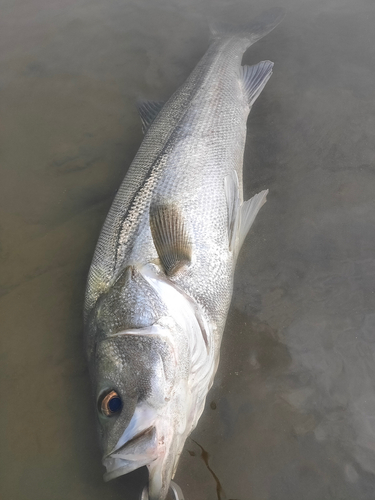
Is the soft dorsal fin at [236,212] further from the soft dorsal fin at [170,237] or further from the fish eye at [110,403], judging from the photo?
the fish eye at [110,403]

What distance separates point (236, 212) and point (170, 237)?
20.7 inches

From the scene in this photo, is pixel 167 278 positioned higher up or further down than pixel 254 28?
further down

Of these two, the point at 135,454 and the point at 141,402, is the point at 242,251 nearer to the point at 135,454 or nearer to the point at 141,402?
the point at 141,402

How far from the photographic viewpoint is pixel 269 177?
298cm

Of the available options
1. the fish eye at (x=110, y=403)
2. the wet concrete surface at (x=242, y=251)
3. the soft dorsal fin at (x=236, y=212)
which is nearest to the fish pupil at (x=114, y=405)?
the fish eye at (x=110, y=403)

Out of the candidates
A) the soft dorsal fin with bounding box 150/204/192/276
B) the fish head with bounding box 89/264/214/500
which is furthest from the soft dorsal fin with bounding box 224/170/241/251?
the fish head with bounding box 89/264/214/500

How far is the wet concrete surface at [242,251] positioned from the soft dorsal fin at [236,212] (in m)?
0.26

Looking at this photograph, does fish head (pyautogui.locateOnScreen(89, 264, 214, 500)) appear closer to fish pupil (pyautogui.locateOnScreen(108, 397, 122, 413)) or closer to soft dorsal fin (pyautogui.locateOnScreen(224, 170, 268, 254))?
fish pupil (pyautogui.locateOnScreen(108, 397, 122, 413))

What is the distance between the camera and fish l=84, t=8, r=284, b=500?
1.57 metres

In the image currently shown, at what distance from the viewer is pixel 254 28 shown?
375 cm

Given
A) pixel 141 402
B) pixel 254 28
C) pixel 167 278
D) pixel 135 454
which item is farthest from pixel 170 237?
pixel 254 28

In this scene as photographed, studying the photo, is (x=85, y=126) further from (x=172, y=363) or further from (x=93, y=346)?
(x=172, y=363)

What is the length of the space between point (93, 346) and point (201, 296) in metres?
0.64

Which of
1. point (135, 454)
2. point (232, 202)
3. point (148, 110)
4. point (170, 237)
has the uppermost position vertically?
point (148, 110)
